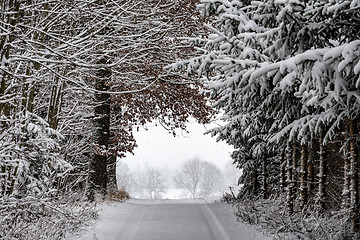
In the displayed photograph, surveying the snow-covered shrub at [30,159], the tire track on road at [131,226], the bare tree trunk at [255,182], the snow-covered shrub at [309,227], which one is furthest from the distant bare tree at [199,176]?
the snow-covered shrub at [30,159]

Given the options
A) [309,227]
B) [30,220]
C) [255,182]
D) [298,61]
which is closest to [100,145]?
[30,220]

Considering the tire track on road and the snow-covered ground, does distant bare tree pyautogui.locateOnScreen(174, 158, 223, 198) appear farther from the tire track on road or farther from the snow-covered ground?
the tire track on road

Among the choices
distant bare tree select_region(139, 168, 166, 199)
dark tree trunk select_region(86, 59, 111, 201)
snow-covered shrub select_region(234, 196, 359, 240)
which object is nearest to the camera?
snow-covered shrub select_region(234, 196, 359, 240)

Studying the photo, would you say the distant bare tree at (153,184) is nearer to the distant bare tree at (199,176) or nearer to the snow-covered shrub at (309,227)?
the distant bare tree at (199,176)

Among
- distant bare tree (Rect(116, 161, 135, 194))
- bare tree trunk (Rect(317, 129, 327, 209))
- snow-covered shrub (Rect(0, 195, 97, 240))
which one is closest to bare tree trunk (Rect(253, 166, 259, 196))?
bare tree trunk (Rect(317, 129, 327, 209))

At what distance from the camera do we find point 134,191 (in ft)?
321

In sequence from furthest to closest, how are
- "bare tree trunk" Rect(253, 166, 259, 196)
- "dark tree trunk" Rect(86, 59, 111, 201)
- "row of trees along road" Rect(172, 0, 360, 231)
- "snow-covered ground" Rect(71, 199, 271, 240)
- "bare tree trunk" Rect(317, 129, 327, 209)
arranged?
"bare tree trunk" Rect(253, 166, 259, 196), "dark tree trunk" Rect(86, 59, 111, 201), "bare tree trunk" Rect(317, 129, 327, 209), "snow-covered ground" Rect(71, 199, 271, 240), "row of trees along road" Rect(172, 0, 360, 231)

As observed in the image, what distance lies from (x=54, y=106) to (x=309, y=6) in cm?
578

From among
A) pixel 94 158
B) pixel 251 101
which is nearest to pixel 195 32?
pixel 251 101

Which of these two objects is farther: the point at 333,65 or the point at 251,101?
the point at 251,101

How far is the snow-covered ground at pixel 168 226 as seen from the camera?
334 inches

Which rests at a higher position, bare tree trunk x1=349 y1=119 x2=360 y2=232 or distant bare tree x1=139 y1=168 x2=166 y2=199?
distant bare tree x1=139 y1=168 x2=166 y2=199

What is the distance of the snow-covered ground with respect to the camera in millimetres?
8477

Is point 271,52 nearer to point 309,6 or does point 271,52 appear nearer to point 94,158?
point 309,6
